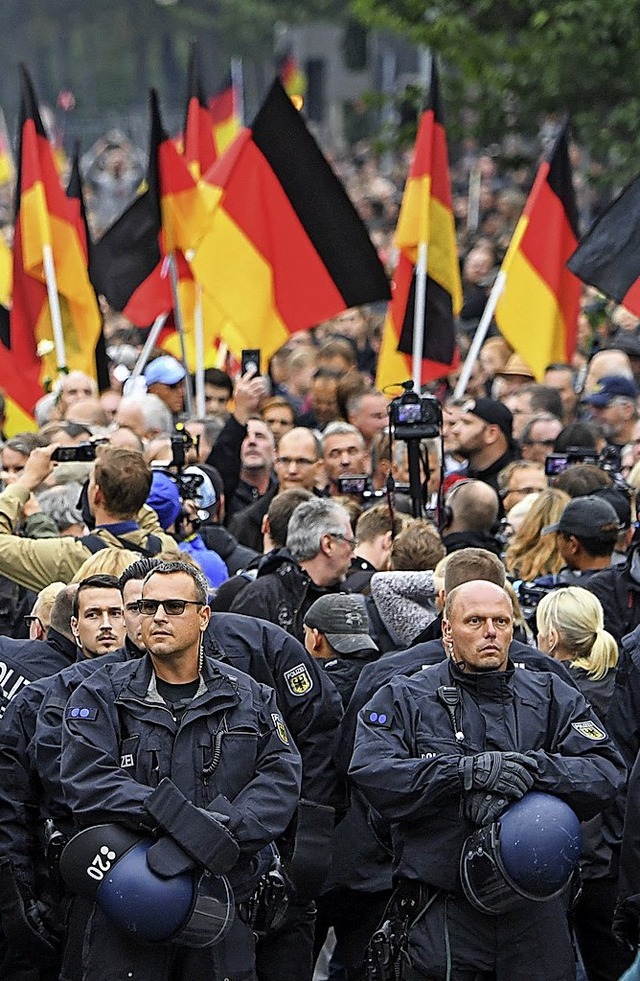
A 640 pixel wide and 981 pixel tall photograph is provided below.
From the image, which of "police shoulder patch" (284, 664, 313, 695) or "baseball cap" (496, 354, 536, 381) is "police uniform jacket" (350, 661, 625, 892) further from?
"baseball cap" (496, 354, 536, 381)

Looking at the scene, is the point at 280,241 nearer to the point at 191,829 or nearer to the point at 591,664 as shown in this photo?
the point at 591,664

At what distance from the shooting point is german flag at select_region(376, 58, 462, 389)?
39.7 feet

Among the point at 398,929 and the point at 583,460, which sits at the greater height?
the point at 583,460

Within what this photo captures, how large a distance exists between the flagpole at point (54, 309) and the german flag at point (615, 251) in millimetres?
3944

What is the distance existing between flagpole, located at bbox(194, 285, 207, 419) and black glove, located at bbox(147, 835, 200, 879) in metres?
5.58

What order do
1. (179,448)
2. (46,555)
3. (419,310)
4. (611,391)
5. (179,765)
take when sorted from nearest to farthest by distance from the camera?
(179,765) < (46,555) < (179,448) < (419,310) < (611,391)

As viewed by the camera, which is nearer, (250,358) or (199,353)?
(250,358)

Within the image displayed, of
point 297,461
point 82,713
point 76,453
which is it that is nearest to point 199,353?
point 297,461

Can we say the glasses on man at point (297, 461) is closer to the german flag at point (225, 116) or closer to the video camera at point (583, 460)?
the video camera at point (583, 460)

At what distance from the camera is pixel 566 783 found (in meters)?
6.29

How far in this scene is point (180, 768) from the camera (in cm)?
632

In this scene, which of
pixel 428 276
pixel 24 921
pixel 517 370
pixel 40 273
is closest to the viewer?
pixel 24 921

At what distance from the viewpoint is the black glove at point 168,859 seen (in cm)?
611

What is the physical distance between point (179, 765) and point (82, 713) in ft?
1.11
